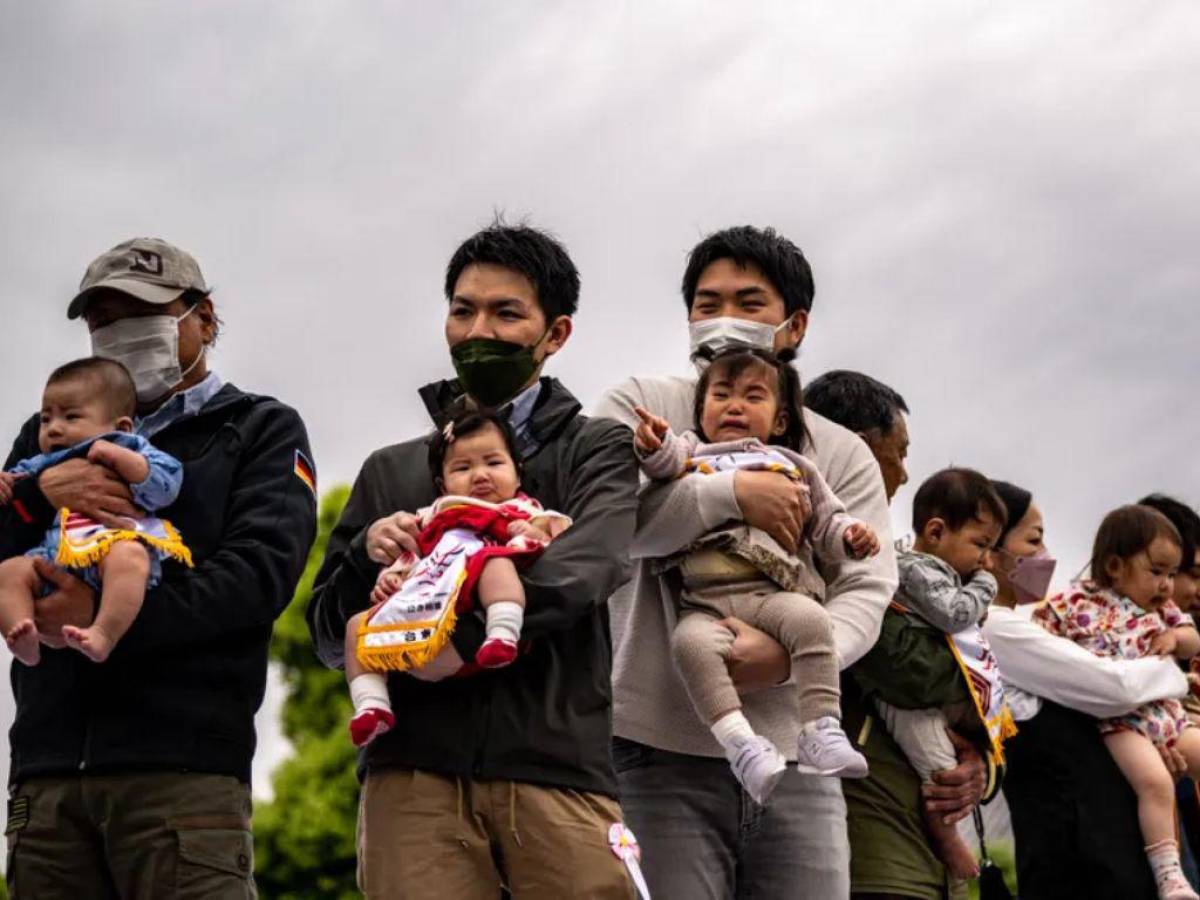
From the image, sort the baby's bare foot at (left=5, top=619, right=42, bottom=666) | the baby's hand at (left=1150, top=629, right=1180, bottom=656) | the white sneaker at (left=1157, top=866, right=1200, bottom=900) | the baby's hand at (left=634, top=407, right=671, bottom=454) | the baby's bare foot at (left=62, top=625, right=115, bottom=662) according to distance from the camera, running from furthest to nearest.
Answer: the baby's hand at (left=1150, top=629, right=1180, bottom=656) < the white sneaker at (left=1157, top=866, right=1200, bottom=900) < the baby's hand at (left=634, top=407, right=671, bottom=454) < the baby's bare foot at (left=5, top=619, right=42, bottom=666) < the baby's bare foot at (left=62, top=625, right=115, bottom=662)

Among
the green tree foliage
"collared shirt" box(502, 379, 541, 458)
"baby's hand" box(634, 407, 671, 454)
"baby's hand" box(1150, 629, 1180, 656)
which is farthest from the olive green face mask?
the green tree foliage

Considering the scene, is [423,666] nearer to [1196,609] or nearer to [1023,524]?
[1023,524]

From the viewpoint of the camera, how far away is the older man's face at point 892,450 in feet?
20.2

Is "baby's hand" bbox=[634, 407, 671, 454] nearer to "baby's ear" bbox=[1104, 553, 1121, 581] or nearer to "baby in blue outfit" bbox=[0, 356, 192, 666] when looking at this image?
"baby in blue outfit" bbox=[0, 356, 192, 666]

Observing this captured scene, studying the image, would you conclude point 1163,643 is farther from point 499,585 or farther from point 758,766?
point 499,585

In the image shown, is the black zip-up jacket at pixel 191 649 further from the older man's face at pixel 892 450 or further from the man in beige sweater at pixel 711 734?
the older man's face at pixel 892 450

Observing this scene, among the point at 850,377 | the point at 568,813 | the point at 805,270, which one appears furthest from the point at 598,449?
the point at 850,377

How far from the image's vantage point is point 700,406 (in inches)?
207

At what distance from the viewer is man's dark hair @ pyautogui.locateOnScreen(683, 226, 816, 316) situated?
5.66 m

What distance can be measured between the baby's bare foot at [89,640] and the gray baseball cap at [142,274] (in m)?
1.18

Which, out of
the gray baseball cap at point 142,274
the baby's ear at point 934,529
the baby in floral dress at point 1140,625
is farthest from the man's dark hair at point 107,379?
the baby in floral dress at point 1140,625

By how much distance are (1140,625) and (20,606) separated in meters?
4.39

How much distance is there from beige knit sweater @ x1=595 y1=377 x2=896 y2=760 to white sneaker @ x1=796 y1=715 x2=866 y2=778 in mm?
244

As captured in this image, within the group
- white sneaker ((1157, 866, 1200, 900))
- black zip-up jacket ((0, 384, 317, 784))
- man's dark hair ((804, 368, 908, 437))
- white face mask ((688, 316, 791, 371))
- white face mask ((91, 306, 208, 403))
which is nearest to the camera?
black zip-up jacket ((0, 384, 317, 784))
